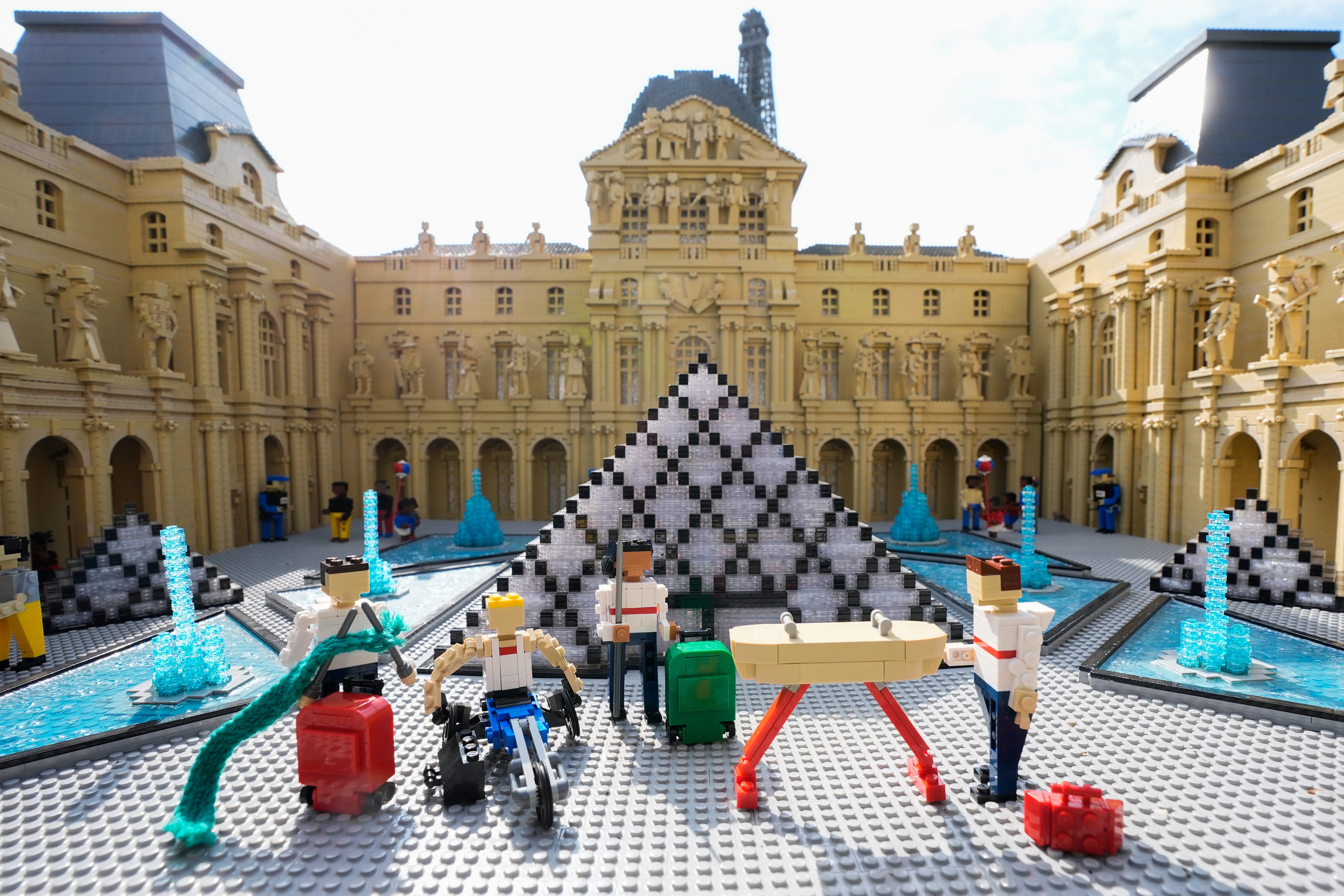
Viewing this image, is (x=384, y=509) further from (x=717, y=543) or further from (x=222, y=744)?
(x=222, y=744)

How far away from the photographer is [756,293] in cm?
2067

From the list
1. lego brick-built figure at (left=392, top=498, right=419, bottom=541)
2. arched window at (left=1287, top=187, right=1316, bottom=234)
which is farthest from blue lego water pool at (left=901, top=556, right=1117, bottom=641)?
lego brick-built figure at (left=392, top=498, right=419, bottom=541)

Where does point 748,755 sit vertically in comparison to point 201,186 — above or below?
below

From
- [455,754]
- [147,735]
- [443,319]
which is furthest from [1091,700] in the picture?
[443,319]

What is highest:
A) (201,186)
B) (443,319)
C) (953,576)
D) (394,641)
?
(201,186)

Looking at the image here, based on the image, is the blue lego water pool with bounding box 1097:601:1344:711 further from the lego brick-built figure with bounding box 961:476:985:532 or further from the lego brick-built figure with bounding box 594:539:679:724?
the lego brick-built figure with bounding box 961:476:985:532

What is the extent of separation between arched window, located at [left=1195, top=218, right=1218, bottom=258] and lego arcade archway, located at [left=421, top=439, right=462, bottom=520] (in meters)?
22.0

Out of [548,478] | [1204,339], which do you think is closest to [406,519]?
[548,478]

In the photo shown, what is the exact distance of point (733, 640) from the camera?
4.50 meters

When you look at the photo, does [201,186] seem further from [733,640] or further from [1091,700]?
[1091,700]

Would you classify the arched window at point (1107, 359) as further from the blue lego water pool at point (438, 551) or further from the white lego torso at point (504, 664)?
the white lego torso at point (504, 664)

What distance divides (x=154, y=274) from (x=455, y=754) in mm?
16616

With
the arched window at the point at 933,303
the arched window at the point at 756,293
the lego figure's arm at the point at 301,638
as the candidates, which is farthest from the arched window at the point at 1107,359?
the lego figure's arm at the point at 301,638

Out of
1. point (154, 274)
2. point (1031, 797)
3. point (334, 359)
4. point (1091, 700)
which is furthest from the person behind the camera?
point (334, 359)
